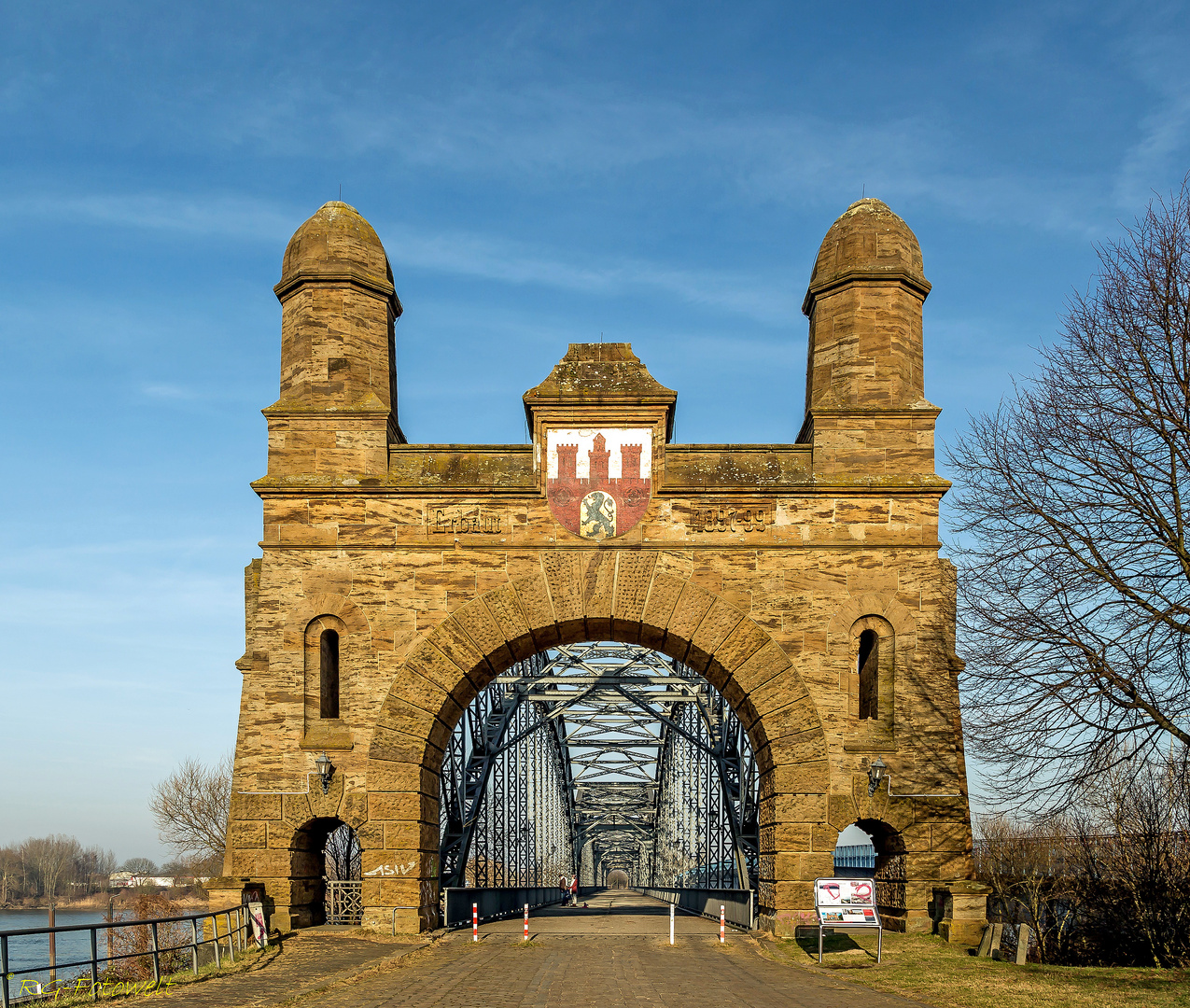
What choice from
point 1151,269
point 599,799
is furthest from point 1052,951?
point 599,799

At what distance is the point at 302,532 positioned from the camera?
18.8m

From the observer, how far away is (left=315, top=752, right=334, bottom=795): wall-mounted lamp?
702 inches

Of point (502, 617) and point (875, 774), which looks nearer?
point (875, 774)

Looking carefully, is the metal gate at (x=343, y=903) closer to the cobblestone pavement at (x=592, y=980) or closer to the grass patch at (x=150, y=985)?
the cobblestone pavement at (x=592, y=980)

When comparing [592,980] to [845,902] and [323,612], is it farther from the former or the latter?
[323,612]

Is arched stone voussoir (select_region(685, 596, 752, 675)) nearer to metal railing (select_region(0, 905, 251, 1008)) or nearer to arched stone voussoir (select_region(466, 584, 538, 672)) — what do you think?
arched stone voussoir (select_region(466, 584, 538, 672))

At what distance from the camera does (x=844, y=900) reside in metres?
15.6

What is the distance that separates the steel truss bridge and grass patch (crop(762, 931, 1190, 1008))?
7231 millimetres

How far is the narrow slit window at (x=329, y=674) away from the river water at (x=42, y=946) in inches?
190

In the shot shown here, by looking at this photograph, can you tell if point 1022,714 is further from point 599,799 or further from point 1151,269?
point 599,799

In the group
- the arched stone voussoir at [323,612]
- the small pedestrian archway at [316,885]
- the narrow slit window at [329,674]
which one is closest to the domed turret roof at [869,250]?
the arched stone voussoir at [323,612]

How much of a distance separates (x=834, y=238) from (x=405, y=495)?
28.1 ft

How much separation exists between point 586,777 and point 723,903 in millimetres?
51853

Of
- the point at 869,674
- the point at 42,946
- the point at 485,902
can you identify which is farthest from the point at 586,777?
the point at 869,674
